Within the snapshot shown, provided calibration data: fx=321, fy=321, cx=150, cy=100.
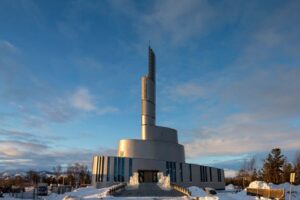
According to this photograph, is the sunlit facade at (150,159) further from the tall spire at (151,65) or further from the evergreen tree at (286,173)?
the evergreen tree at (286,173)

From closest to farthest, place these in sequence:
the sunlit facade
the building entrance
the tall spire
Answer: the sunlit facade
the building entrance
the tall spire

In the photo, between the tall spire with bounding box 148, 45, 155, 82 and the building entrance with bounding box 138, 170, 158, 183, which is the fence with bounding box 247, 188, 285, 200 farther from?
the tall spire with bounding box 148, 45, 155, 82

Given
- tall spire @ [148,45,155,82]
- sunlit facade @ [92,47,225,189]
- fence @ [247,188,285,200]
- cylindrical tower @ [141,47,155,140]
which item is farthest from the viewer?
tall spire @ [148,45,155,82]

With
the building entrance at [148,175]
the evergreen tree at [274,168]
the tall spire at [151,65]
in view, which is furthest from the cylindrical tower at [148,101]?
the evergreen tree at [274,168]

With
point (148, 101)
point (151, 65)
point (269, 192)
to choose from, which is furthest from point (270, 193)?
point (151, 65)

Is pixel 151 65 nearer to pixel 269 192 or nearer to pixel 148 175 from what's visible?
pixel 148 175

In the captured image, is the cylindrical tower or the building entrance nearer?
the building entrance

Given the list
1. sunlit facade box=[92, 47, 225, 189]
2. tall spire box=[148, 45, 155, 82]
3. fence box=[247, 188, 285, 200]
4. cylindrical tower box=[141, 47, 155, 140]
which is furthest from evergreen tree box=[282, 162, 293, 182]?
fence box=[247, 188, 285, 200]

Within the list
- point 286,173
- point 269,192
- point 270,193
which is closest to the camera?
point 270,193

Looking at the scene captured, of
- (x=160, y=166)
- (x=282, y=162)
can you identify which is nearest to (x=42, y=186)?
(x=160, y=166)

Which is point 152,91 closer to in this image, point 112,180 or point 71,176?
point 112,180

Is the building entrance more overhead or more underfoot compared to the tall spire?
more underfoot

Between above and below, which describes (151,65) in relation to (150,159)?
above

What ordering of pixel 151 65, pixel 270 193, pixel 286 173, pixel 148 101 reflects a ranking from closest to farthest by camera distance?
pixel 270 193 → pixel 286 173 → pixel 148 101 → pixel 151 65
